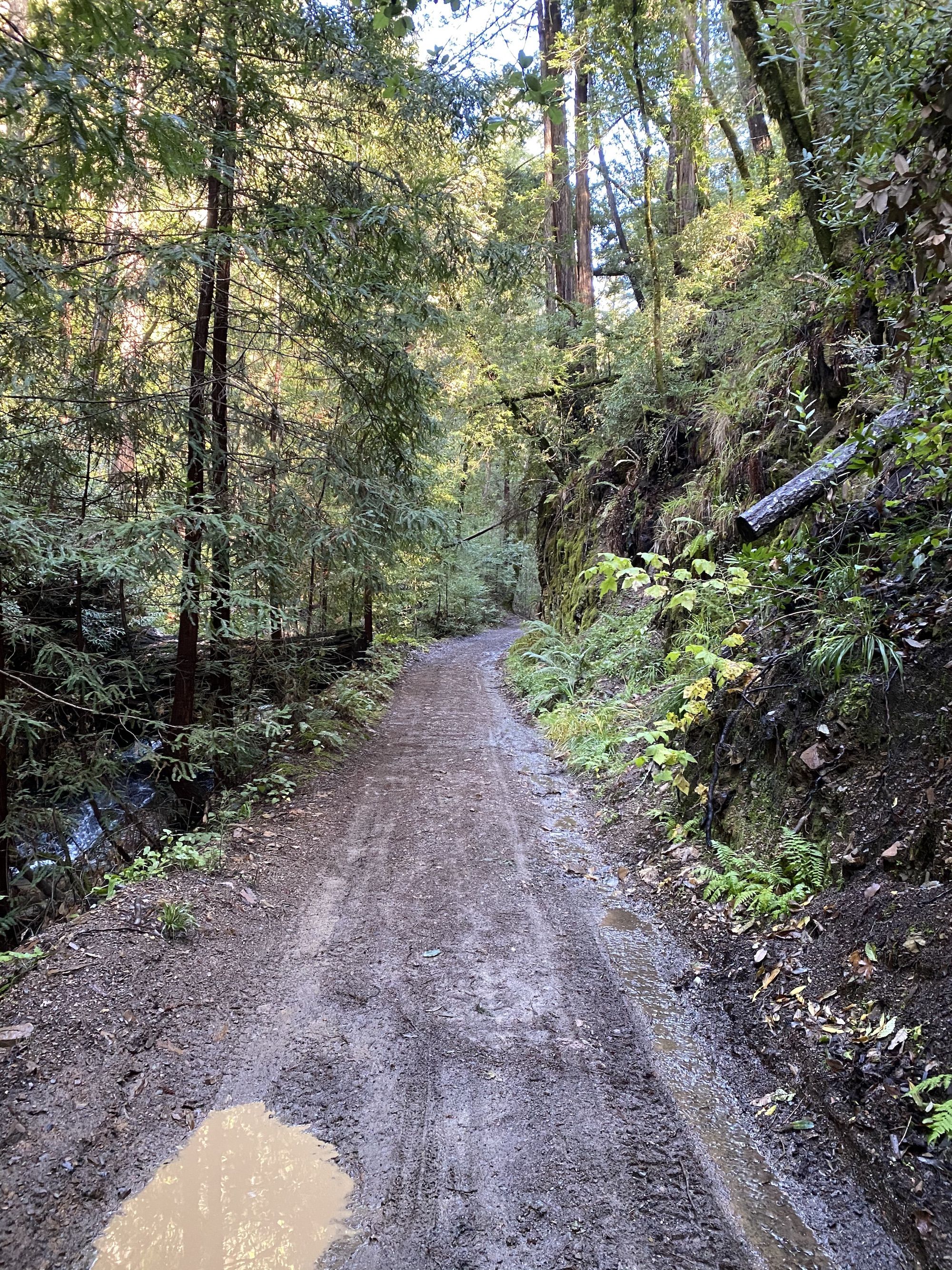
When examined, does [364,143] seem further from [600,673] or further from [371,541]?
[600,673]

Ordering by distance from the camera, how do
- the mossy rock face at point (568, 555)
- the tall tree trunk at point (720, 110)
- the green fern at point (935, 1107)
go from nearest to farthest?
the green fern at point (935, 1107) → the tall tree trunk at point (720, 110) → the mossy rock face at point (568, 555)

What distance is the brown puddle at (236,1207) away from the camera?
2.07 m

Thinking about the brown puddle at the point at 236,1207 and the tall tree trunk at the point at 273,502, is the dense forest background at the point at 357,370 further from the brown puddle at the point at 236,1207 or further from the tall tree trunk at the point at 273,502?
the brown puddle at the point at 236,1207

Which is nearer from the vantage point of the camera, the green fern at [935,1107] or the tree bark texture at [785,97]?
the green fern at [935,1107]

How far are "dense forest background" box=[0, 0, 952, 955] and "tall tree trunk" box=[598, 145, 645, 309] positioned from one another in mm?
1674

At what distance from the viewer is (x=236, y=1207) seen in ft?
7.39

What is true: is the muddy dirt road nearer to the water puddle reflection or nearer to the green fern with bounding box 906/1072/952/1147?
the water puddle reflection

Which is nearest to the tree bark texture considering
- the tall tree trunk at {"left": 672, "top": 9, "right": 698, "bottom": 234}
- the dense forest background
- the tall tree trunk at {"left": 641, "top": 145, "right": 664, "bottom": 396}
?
the dense forest background

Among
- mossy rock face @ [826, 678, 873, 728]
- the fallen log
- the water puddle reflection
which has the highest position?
the fallen log

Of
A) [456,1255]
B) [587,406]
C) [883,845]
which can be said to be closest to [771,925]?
[883,845]

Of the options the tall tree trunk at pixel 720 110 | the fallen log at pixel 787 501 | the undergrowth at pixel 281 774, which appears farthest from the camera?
the tall tree trunk at pixel 720 110

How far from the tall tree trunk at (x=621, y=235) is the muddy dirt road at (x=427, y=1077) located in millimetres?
10430

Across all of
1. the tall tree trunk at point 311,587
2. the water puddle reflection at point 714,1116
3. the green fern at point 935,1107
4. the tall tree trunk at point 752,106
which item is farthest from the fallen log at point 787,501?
the tall tree trunk at point 752,106

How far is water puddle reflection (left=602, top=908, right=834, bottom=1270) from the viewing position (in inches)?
82.5
